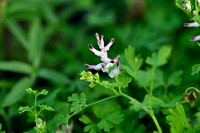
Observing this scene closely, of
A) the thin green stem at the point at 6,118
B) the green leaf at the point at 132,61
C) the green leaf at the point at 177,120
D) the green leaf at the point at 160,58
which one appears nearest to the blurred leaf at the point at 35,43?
the thin green stem at the point at 6,118

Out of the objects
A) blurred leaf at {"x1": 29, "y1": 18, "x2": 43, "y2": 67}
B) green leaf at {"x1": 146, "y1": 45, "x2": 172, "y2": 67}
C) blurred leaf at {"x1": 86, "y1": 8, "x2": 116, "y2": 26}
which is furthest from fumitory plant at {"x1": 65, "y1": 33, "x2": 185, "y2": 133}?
blurred leaf at {"x1": 86, "y1": 8, "x2": 116, "y2": 26}

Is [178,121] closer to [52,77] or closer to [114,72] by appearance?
[114,72]

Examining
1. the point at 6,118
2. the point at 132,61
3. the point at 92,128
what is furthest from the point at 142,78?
the point at 6,118

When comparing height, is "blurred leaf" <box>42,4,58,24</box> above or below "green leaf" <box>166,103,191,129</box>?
above

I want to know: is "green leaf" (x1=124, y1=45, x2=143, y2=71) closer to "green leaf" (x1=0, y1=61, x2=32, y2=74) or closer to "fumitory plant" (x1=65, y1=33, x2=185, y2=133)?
"fumitory plant" (x1=65, y1=33, x2=185, y2=133)

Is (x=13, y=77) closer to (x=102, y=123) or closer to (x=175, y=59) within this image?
(x=102, y=123)

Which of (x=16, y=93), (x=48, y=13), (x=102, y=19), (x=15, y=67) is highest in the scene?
(x=48, y=13)

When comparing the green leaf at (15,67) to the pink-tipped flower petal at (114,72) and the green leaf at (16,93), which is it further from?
the pink-tipped flower petal at (114,72)

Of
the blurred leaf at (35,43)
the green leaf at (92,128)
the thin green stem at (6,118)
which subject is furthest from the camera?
the blurred leaf at (35,43)
